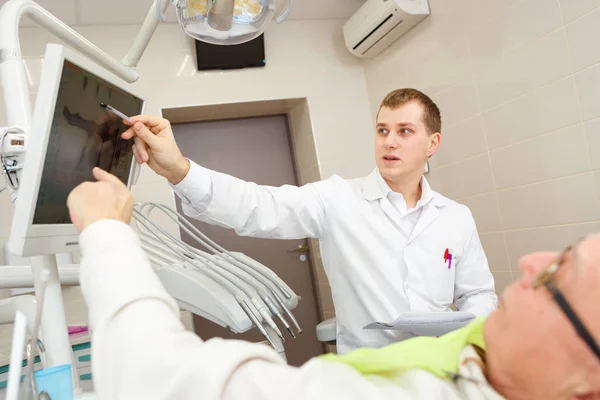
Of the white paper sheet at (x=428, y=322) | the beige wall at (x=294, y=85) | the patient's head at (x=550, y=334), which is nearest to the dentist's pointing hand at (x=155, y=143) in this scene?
the white paper sheet at (x=428, y=322)

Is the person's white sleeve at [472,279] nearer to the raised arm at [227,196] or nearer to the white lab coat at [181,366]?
the raised arm at [227,196]

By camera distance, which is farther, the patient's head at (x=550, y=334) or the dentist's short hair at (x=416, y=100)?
the dentist's short hair at (x=416, y=100)

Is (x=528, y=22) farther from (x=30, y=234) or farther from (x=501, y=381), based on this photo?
(x=30, y=234)

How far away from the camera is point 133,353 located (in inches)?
25.1

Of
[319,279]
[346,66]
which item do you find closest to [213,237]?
[319,279]

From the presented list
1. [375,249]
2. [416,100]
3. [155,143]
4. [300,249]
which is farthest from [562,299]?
[300,249]

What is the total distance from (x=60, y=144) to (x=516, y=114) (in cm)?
214

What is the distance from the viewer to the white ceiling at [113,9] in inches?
117

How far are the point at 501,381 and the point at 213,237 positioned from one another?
9.92ft

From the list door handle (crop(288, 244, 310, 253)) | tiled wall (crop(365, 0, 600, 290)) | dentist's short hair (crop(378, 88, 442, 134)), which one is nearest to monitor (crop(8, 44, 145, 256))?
dentist's short hair (crop(378, 88, 442, 134))

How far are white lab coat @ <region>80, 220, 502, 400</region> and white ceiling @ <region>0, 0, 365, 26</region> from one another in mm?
2732

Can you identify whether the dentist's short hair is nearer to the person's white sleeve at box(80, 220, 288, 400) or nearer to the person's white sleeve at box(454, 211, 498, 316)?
the person's white sleeve at box(454, 211, 498, 316)

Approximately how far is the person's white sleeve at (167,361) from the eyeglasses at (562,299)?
0.61 feet

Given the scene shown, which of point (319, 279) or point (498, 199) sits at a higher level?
point (498, 199)
